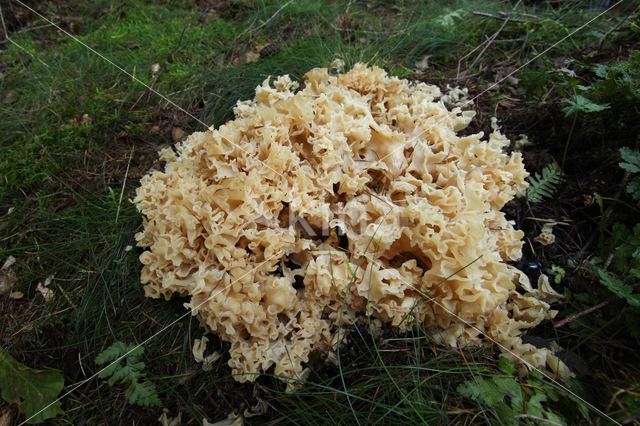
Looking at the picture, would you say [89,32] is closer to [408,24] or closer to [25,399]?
[408,24]

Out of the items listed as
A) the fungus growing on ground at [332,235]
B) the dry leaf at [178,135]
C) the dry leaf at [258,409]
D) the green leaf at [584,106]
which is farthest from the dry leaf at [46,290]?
the green leaf at [584,106]

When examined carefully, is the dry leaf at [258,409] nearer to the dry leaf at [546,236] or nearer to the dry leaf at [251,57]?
the dry leaf at [546,236]

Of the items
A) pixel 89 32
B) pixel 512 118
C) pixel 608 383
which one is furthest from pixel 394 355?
pixel 89 32

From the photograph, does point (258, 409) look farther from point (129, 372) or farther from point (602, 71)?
point (602, 71)

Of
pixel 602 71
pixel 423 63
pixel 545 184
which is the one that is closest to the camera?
pixel 602 71

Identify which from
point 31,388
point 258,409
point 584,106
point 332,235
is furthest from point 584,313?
point 31,388

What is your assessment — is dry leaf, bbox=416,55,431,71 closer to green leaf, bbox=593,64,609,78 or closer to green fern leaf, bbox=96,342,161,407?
green leaf, bbox=593,64,609,78
